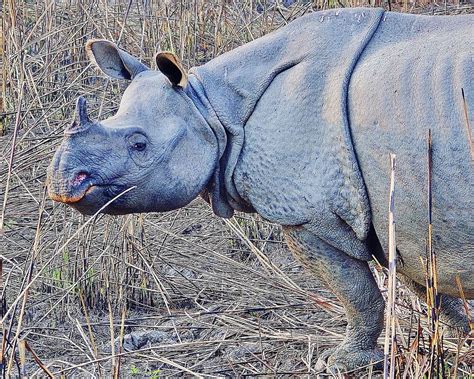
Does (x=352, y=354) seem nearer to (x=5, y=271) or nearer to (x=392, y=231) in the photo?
(x=392, y=231)

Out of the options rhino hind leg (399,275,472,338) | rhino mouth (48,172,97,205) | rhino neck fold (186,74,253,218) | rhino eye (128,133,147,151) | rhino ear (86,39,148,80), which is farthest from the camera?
rhino hind leg (399,275,472,338)

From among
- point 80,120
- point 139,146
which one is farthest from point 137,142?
point 80,120

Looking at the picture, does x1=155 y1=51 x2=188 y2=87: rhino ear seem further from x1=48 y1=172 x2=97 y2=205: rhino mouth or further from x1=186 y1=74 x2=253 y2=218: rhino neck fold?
x1=48 y1=172 x2=97 y2=205: rhino mouth

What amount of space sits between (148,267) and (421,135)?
2097 millimetres

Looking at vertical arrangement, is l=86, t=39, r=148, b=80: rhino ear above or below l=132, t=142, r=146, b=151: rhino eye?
above

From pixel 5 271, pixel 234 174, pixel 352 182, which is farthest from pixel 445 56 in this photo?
pixel 5 271

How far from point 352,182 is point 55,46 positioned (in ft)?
12.7

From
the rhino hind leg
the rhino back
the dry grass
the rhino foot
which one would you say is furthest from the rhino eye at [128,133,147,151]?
the rhino hind leg

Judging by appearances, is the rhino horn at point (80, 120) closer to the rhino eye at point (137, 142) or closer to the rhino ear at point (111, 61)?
the rhino eye at point (137, 142)

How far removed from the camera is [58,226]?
6055mm

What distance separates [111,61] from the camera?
3984mm

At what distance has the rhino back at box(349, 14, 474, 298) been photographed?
332cm

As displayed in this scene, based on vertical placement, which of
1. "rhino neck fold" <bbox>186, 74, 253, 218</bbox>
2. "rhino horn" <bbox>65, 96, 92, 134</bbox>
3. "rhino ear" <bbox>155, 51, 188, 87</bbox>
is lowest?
"rhino neck fold" <bbox>186, 74, 253, 218</bbox>

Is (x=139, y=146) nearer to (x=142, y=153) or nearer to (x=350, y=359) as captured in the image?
(x=142, y=153)
